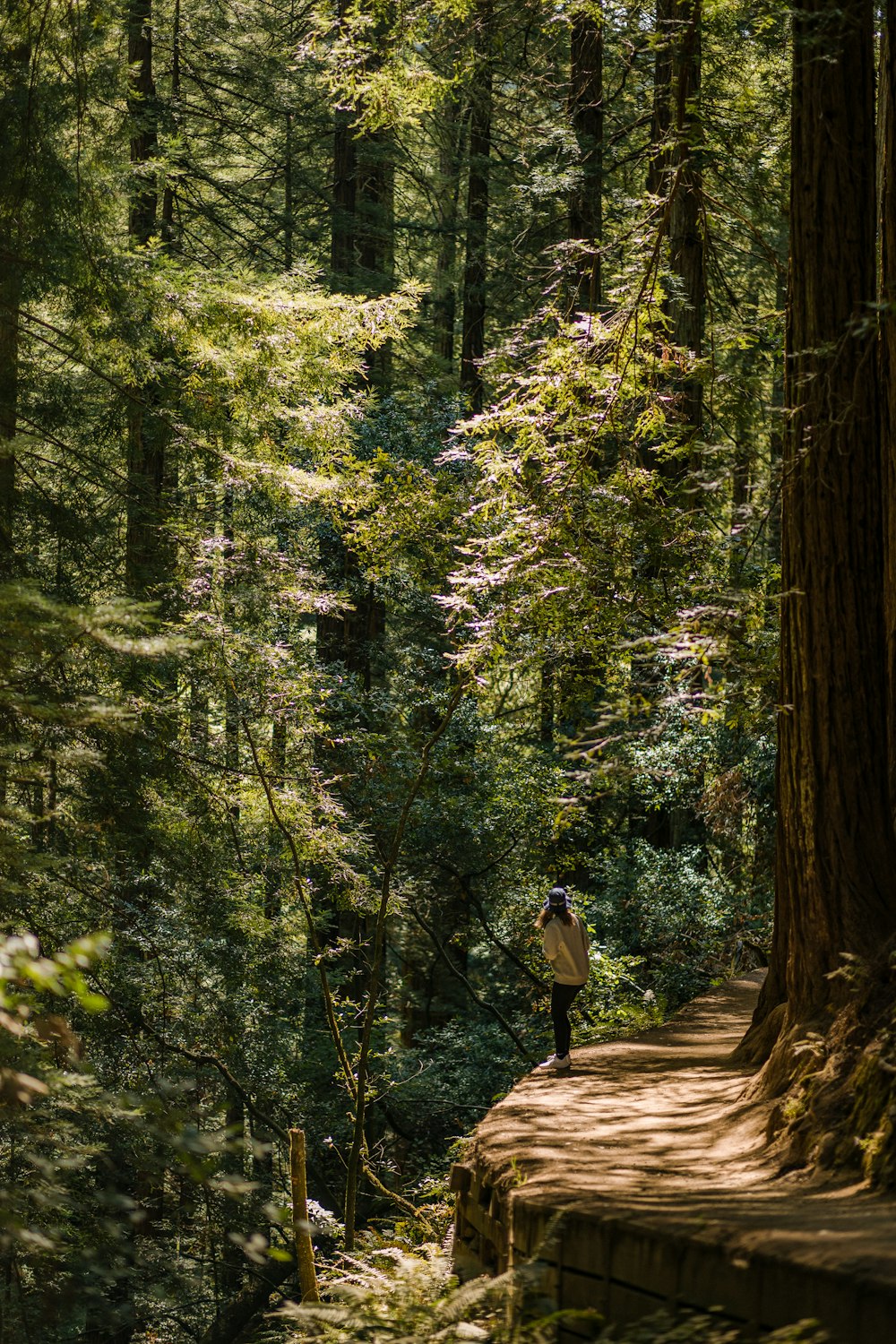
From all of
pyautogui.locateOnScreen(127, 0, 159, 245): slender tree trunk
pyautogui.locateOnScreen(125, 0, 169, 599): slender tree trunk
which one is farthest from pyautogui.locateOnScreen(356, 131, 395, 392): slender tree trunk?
pyautogui.locateOnScreen(125, 0, 169, 599): slender tree trunk

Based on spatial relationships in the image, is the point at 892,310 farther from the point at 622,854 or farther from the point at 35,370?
the point at 622,854

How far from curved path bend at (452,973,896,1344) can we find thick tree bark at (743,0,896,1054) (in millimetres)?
935

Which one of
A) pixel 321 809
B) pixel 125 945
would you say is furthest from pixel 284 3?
pixel 125 945

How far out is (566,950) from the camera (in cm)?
819

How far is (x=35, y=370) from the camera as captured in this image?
11.1m

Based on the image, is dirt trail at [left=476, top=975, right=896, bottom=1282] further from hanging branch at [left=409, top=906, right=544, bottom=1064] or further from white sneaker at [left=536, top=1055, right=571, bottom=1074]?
hanging branch at [left=409, top=906, right=544, bottom=1064]

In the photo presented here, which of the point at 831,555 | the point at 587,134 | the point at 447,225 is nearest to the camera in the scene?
the point at 831,555

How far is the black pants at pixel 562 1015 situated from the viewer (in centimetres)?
814

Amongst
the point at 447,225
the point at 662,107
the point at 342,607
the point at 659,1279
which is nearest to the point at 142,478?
the point at 342,607

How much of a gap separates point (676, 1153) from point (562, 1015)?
2.64 metres

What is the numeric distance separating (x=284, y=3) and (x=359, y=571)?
11192mm

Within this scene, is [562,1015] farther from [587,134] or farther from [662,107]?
[587,134]

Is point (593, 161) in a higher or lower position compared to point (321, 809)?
higher

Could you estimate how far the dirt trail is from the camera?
370 centimetres
